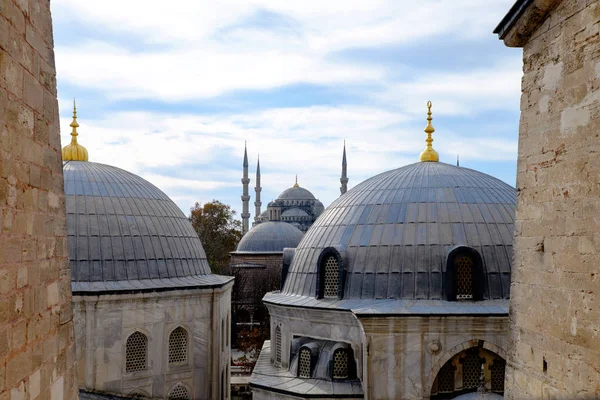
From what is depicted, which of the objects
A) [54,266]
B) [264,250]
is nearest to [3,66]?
[54,266]

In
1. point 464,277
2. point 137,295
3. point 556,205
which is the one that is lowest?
point 137,295

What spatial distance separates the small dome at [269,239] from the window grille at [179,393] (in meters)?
24.8

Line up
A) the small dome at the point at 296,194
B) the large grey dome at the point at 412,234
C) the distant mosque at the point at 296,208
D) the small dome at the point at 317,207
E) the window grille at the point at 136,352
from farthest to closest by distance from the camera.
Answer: the small dome at the point at 296,194 < the small dome at the point at 317,207 < the distant mosque at the point at 296,208 < the window grille at the point at 136,352 < the large grey dome at the point at 412,234

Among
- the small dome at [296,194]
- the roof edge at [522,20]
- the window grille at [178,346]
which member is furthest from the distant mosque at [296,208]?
the roof edge at [522,20]

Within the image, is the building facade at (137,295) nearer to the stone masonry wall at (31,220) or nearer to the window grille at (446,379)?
the window grille at (446,379)

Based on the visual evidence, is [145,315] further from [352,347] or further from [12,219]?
[12,219]

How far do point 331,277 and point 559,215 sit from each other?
399 inches

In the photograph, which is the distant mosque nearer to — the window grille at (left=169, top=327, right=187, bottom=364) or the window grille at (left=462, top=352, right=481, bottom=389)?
the window grille at (left=169, top=327, right=187, bottom=364)

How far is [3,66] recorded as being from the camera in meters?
4.25

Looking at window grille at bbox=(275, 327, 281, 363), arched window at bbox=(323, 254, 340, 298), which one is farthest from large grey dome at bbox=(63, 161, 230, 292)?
arched window at bbox=(323, 254, 340, 298)

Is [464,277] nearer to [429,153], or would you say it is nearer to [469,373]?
[469,373]

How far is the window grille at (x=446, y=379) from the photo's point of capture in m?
13.5

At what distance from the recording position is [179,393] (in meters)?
17.0

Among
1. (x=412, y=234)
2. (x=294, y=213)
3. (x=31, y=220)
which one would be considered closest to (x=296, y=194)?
(x=294, y=213)
